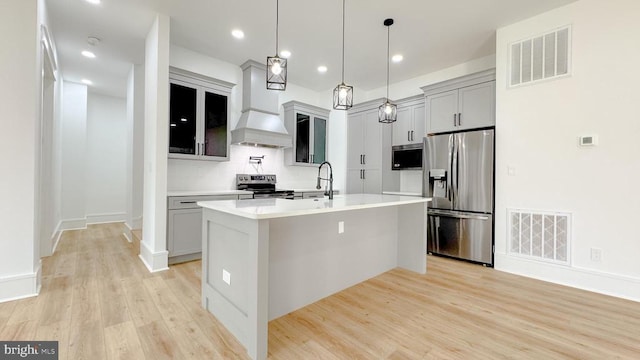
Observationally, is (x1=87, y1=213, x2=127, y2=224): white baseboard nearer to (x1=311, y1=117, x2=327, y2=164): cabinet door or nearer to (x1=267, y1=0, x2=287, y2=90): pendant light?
(x1=311, y1=117, x2=327, y2=164): cabinet door

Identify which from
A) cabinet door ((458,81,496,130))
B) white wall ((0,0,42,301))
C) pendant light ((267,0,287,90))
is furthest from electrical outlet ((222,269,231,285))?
cabinet door ((458,81,496,130))

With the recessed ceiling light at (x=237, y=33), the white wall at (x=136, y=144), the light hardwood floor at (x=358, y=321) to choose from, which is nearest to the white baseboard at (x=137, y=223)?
the white wall at (x=136, y=144)

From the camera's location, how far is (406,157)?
198 inches

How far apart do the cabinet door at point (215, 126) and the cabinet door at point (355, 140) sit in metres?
2.69

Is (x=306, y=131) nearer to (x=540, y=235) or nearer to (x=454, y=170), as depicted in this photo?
(x=454, y=170)

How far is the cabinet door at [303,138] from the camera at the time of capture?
18.0ft

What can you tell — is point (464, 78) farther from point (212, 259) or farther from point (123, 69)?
point (123, 69)

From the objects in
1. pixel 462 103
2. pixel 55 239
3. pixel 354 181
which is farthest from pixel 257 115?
pixel 55 239

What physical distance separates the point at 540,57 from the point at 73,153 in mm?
8258

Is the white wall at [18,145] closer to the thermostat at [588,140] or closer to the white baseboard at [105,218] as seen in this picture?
the white baseboard at [105,218]

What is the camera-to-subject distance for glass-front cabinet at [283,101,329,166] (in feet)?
17.7

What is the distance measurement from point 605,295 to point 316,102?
5.49 meters

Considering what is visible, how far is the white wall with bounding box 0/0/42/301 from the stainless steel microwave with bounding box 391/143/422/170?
4936mm

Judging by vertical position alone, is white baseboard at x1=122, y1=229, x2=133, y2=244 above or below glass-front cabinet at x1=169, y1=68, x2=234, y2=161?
below
